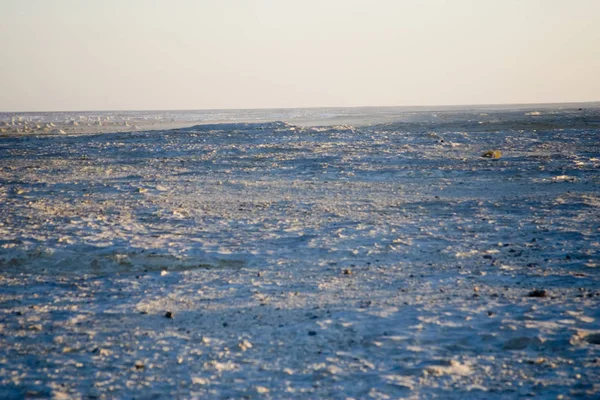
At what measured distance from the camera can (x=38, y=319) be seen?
556cm

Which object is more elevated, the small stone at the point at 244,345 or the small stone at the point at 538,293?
the small stone at the point at 538,293

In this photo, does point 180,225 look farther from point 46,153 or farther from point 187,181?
point 46,153

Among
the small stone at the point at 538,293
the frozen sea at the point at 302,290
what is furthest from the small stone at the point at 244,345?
the small stone at the point at 538,293

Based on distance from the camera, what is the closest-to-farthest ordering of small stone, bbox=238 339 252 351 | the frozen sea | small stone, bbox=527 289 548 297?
the frozen sea, small stone, bbox=238 339 252 351, small stone, bbox=527 289 548 297

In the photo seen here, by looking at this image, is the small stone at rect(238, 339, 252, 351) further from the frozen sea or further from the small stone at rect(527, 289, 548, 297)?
the small stone at rect(527, 289, 548, 297)

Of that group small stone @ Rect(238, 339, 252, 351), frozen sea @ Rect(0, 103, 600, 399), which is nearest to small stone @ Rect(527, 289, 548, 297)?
frozen sea @ Rect(0, 103, 600, 399)

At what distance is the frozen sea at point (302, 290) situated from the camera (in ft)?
14.1

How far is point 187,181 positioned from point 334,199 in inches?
191

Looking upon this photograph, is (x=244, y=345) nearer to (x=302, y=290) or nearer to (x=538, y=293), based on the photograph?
(x=302, y=290)

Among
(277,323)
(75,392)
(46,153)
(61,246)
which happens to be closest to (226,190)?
(61,246)

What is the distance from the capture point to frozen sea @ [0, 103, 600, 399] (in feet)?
14.1

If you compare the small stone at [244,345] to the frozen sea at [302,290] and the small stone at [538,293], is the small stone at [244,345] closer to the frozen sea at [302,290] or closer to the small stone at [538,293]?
the frozen sea at [302,290]

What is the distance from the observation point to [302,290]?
20.5 feet

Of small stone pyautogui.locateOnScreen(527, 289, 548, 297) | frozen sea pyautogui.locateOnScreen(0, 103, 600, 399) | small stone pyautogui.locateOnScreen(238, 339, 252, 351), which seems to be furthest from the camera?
small stone pyautogui.locateOnScreen(527, 289, 548, 297)
